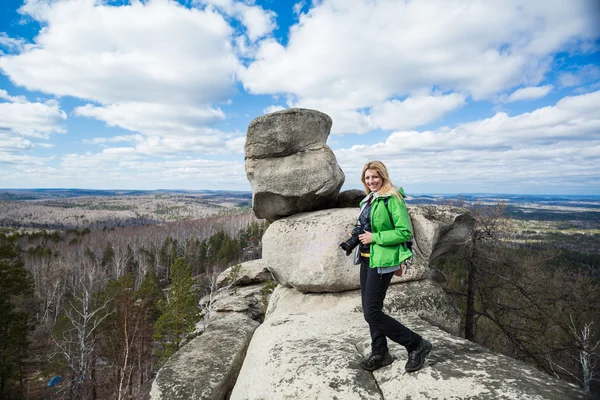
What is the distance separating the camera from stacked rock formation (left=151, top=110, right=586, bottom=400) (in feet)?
18.0

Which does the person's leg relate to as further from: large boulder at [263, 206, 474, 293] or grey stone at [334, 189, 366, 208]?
grey stone at [334, 189, 366, 208]

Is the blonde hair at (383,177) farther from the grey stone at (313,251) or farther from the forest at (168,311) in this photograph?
the forest at (168,311)

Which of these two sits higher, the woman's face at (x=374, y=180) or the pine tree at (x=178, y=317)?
the woman's face at (x=374, y=180)

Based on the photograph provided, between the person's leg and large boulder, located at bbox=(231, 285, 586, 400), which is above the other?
the person's leg

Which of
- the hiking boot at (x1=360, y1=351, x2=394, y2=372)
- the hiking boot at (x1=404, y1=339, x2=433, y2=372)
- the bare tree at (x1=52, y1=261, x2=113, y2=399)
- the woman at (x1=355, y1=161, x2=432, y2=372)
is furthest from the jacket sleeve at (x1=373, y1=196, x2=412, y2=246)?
the bare tree at (x1=52, y1=261, x2=113, y2=399)

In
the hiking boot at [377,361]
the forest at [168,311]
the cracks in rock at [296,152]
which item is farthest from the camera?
the forest at [168,311]

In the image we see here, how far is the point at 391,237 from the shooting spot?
524 centimetres

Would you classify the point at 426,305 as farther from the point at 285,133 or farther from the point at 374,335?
the point at 285,133

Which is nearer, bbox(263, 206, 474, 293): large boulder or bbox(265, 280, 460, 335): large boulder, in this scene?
bbox(265, 280, 460, 335): large boulder

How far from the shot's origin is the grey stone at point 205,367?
8641 millimetres

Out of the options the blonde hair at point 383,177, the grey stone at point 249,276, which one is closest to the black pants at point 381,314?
the blonde hair at point 383,177

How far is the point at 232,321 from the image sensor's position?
12562mm

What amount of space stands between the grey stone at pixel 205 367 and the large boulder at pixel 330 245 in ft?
9.75

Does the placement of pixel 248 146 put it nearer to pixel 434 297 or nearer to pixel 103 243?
pixel 434 297
